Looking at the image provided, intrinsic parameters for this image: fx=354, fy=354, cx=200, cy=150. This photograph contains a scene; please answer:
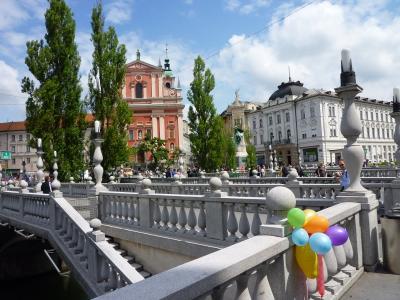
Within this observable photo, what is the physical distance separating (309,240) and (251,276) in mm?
615

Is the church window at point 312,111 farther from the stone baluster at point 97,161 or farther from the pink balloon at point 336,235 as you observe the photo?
the pink balloon at point 336,235

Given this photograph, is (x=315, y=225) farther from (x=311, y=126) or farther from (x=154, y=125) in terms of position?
(x=154, y=125)

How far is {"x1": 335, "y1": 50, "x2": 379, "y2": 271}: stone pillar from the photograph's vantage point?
4820 millimetres

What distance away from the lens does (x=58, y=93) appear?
75.0 ft

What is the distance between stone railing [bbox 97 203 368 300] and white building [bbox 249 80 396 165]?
5510cm

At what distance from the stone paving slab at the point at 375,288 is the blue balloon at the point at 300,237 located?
1327mm

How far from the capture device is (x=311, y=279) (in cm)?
367

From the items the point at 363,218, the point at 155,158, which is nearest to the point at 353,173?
the point at 363,218

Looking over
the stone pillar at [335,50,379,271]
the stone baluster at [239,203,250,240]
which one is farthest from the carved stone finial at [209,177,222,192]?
the stone pillar at [335,50,379,271]

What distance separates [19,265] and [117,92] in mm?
13133

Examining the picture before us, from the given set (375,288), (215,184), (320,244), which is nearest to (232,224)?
(215,184)

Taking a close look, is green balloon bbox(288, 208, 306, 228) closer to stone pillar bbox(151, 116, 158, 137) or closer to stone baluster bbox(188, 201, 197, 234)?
stone baluster bbox(188, 201, 197, 234)

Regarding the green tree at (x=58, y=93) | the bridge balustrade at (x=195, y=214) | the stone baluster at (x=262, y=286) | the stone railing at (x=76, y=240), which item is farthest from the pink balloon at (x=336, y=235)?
the green tree at (x=58, y=93)

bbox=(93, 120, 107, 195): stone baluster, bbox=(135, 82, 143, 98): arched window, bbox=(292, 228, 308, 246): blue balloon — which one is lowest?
bbox=(292, 228, 308, 246): blue balloon
